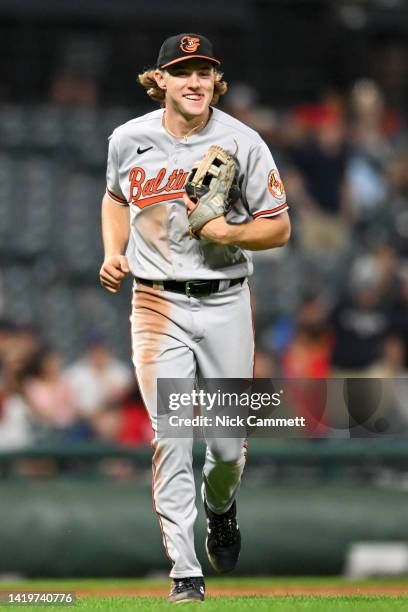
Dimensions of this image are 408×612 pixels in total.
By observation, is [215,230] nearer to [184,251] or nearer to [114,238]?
[184,251]

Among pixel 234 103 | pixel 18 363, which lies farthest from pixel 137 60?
pixel 18 363

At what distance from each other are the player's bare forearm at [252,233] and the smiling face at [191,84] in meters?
0.44

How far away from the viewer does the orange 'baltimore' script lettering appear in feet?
17.8

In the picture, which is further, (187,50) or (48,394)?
(48,394)

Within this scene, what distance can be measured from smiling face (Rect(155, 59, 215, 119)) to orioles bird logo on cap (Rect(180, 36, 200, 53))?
0.18ft

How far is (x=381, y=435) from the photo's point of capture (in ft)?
28.0

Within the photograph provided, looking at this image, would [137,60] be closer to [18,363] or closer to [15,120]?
[15,120]

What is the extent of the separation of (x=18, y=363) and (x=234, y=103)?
4.56 m

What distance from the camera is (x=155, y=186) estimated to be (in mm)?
5441

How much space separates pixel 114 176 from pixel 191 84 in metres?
0.51

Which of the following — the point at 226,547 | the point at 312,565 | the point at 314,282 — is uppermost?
the point at 314,282

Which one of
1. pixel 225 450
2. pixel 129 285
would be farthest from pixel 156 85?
pixel 129 285

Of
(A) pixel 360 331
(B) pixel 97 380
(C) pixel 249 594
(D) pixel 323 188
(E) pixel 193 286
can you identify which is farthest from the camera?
(D) pixel 323 188

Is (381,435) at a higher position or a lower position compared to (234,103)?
lower
